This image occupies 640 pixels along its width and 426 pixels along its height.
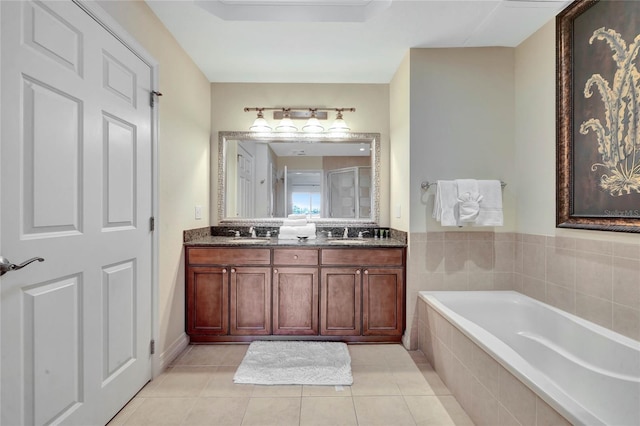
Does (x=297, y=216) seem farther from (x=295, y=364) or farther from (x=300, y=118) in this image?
(x=295, y=364)

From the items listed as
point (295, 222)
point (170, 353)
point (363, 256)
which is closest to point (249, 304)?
point (170, 353)

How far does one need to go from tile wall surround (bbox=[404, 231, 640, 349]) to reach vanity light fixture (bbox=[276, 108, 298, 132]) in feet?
5.18

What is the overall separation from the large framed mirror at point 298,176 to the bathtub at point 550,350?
1.22 m

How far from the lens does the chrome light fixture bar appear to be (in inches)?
121

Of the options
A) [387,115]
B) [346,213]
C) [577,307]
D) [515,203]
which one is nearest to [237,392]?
[346,213]

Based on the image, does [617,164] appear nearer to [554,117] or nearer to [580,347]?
[554,117]

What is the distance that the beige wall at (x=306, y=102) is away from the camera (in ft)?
10.2

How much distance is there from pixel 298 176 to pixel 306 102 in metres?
0.74

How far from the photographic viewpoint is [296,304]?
8.41 feet

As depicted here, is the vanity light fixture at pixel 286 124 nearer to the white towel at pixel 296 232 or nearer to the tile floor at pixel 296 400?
the white towel at pixel 296 232

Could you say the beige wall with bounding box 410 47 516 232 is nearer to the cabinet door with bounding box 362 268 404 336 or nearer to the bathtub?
the cabinet door with bounding box 362 268 404 336

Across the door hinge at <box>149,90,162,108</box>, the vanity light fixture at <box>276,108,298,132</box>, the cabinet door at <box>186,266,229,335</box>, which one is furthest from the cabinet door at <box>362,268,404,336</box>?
the door hinge at <box>149,90,162,108</box>

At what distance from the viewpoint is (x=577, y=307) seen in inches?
75.7

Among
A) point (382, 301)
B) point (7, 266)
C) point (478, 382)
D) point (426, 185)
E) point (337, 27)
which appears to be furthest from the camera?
point (382, 301)
